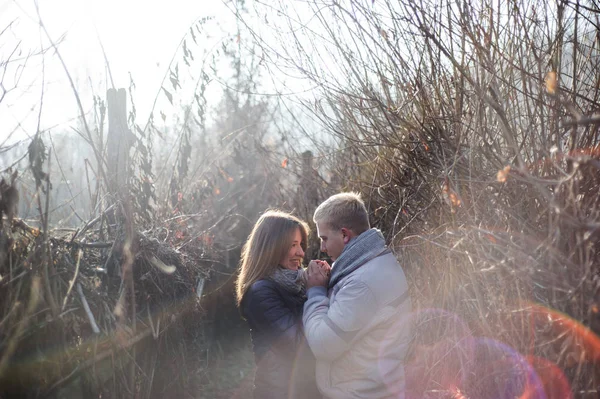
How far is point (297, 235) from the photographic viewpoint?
2955mm

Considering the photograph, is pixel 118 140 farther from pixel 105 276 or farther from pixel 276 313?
pixel 276 313

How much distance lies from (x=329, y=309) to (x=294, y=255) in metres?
0.54

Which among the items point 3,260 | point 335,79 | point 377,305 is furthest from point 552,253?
point 3,260

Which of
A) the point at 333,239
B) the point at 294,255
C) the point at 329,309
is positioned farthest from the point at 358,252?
the point at 294,255

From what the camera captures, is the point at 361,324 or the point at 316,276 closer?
the point at 361,324

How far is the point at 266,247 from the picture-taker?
9.42 feet

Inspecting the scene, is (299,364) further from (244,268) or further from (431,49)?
(431,49)

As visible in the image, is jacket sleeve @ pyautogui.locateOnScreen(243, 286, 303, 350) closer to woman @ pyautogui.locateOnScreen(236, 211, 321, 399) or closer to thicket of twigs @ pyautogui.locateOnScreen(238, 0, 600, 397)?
woman @ pyautogui.locateOnScreen(236, 211, 321, 399)

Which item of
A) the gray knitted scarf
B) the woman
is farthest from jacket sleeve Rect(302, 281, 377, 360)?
the woman

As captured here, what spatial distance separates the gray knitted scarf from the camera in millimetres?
2513

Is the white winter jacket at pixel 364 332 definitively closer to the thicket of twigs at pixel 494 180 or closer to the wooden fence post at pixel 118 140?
the thicket of twigs at pixel 494 180

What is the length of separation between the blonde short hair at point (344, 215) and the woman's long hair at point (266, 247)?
27cm

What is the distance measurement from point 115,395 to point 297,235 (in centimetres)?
142

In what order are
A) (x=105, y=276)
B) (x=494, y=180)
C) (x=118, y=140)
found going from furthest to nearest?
(x=118, y=140) → (x=105, y=276) → (x=494, y=180)
